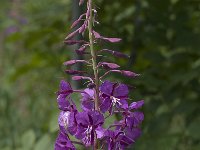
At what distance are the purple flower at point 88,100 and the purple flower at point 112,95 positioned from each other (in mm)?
43

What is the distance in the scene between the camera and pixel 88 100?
1.87 m

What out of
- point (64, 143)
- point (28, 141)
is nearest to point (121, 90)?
point (64, 143)

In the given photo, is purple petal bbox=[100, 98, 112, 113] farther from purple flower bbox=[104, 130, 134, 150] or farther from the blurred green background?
the blurred green background

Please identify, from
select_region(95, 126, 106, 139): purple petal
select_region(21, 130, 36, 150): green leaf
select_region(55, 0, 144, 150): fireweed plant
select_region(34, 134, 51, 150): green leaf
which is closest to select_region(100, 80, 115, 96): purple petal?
select_region(55, 0, 144, 150): fireweed plant

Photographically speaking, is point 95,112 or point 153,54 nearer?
point 95,112

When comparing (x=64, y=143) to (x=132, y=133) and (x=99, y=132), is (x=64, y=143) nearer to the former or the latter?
(x=99, y=132)

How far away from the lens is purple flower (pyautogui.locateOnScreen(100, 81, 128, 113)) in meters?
1.85

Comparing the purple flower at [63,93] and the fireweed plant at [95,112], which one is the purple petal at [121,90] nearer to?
the fireweed plant at [95,112]

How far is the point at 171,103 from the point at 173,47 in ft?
1.23

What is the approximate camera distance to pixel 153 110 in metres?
3.37

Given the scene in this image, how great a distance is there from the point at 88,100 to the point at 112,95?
3.2 inches

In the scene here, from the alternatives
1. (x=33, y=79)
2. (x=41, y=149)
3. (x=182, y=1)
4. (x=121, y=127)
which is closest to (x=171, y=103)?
(x=182, y=1)

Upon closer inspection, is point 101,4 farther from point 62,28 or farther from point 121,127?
point 121,127

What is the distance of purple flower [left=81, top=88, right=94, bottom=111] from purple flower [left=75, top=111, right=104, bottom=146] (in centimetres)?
3
